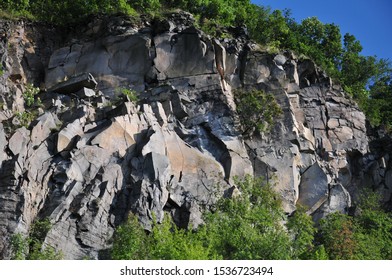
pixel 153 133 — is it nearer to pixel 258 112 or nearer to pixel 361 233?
pixel 258 112

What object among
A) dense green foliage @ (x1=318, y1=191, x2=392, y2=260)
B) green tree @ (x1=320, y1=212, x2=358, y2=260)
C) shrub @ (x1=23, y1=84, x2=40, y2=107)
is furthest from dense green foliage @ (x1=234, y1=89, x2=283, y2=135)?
shrub @ (x1=23, y1=84, x2=40, y2=107)

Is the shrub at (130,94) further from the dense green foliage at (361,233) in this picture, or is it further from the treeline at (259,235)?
the dense green foliage at (361,233)

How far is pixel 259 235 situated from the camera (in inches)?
1212

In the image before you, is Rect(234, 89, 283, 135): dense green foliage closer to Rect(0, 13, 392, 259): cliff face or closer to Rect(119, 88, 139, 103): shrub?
Rect(0, 13, 392, 259): cliff face

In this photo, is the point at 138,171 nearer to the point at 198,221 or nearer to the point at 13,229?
the point at 198,221

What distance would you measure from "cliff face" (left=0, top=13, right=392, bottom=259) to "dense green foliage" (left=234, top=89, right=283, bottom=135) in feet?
1.83

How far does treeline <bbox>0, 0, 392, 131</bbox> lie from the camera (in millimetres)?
43562

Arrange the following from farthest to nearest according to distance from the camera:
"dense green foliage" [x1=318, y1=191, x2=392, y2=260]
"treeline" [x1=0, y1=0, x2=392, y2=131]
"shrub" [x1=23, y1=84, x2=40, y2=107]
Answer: "treeline" [x1=0, y1=0, x2=392, y2=131], "shrub" [x1=23, y1=84, x2=40, y2=107], "dense green foliage" [x1=318, y1=191, x2=392, y2=260]

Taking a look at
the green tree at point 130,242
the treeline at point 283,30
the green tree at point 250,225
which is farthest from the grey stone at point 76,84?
the green tree at point 130,242

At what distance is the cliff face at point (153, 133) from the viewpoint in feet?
100.0

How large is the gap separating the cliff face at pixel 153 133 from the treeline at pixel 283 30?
1.66 meters

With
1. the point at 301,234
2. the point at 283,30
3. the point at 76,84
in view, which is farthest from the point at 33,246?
the point at 283,30

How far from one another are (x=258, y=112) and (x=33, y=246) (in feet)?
44.8

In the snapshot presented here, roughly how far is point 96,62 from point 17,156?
10.4 metres
